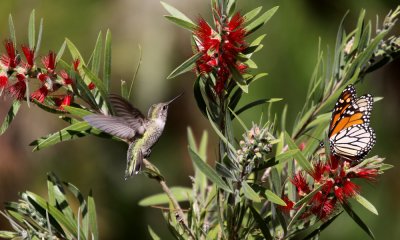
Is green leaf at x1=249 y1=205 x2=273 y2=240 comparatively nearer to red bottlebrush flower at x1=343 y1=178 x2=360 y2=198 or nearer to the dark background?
red bottlebrush flower at x1=343 y1=178 x2=360 y2=198

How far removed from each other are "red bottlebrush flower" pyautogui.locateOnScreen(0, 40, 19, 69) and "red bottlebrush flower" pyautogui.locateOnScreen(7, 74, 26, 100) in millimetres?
12

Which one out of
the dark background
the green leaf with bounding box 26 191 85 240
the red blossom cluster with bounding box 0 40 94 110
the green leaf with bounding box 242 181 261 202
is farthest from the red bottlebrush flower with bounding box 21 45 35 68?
the dark background

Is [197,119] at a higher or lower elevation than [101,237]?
higher

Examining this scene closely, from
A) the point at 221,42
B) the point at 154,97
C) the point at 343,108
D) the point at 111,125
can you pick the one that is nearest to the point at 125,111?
the point at 111,125

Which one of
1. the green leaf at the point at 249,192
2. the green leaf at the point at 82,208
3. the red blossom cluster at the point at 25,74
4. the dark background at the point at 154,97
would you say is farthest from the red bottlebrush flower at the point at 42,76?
the dark background at the point at 154,97

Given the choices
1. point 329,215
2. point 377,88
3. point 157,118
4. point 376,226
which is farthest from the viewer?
point 377,88

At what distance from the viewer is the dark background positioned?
6.58ft

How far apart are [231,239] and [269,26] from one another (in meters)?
1.61

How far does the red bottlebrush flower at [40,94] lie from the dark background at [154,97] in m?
1.38

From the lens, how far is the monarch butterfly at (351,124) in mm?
627

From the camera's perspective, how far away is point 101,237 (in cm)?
207

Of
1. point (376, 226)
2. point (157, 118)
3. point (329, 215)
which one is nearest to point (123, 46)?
point (376, 226)

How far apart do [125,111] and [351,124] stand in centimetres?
26

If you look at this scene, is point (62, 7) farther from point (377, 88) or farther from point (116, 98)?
point (116, 98)
